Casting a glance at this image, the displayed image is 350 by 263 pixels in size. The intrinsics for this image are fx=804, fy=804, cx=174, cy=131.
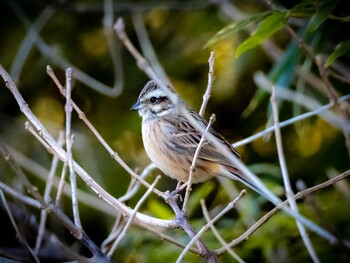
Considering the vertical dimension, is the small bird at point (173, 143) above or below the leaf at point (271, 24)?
below

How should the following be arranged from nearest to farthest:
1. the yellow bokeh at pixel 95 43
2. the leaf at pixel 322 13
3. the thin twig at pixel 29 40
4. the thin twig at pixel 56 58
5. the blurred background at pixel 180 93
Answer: the leaf at pixel 322 13 < the blurred background at pixel 180 93 < the thin twig at pixel 56 58 < the thin twig at pixel 29 40 < the yellow bokeh at pixel 95 43

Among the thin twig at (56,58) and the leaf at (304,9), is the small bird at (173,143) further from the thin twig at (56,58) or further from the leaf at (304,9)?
the thin twig at (56,58)

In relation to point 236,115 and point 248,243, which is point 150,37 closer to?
point 236,115

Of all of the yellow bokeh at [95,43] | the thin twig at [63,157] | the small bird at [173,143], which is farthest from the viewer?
the yellow bokeh at [95,43]

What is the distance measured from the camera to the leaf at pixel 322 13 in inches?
137

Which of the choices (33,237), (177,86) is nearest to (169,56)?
(177,86)

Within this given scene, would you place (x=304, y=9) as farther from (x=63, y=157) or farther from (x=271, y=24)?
(x=63, y=157)

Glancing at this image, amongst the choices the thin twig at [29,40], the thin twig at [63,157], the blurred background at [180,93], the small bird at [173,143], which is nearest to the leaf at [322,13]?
the blurred background at [180,93]

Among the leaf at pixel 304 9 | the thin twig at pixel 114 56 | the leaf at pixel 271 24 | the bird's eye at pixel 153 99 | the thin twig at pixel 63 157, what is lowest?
the thin twig at pixel 63 157

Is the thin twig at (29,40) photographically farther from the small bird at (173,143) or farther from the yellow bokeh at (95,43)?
the small bird at (173,143)

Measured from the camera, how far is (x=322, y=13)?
3.51 metres

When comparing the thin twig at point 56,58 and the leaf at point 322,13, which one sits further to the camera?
the thin twig at point 56,58

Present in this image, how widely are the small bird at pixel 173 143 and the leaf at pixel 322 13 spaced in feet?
2.68

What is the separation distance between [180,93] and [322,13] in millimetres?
2255
